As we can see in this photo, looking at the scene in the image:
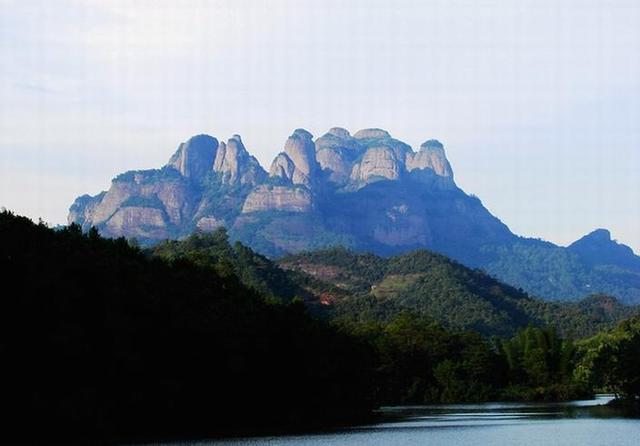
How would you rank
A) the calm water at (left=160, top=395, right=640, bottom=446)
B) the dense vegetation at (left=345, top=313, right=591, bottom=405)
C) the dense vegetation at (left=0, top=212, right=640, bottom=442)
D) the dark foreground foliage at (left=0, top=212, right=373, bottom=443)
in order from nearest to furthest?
the dark foreground foliage at (left=0, top=212, right=373, bottom=443) < the dense vegetation at (left=0, top=212, right=640, bottom=442) < the calm water at (left=160, top=395, right=640, bottom=446) < the dense vegetation at (left=345, top=313, right=591, bottom=405)

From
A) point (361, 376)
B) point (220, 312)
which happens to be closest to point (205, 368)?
point (220, 312)

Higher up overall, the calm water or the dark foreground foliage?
the dark foreground foliage

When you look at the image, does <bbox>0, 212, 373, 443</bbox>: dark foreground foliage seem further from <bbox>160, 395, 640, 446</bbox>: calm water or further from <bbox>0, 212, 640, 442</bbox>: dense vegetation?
<bbox>160, 395, 640, 446</bbox>: calm water

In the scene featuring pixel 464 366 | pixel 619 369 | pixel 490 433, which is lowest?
pixel 490 433

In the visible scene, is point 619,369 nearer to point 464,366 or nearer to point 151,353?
point 464,366

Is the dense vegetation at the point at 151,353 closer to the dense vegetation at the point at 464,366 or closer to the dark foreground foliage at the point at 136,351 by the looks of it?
the dark foreground foliage at the point at 136,351

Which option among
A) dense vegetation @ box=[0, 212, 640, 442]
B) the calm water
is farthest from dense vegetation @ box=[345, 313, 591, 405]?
the calm water

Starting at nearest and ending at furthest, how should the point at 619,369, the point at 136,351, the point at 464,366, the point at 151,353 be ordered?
the point at 136,351 < the point at 151,353 < the point at 619,369 < the point at 464,366

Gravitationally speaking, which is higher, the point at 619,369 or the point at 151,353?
the point at 151,353

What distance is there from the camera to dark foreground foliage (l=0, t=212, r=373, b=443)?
58.9 m

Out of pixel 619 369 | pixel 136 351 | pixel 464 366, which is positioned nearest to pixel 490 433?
pixel 136 351

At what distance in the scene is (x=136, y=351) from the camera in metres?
65.5

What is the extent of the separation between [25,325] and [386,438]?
23.0m

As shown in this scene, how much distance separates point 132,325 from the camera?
66062 millimetres
